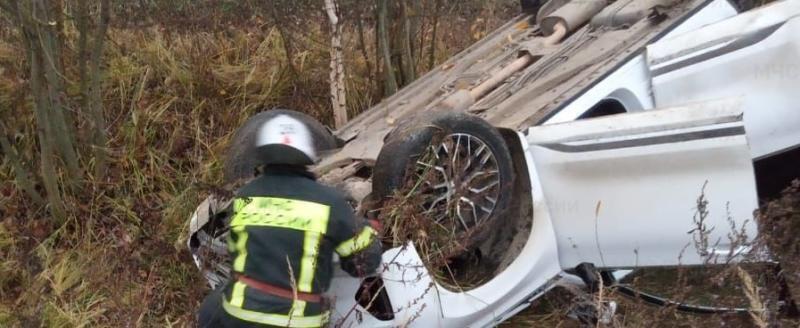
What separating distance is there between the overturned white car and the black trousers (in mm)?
430

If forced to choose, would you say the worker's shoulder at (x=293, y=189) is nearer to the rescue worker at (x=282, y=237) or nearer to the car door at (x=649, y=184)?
the rescue worker at (x=282, y=237)

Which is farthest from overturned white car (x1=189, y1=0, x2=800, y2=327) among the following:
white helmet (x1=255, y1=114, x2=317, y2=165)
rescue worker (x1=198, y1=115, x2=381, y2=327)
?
white helmet (x1=255, y1=114, x2=317, y2=165)

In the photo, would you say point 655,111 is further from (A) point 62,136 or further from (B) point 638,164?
(A) point 62,136

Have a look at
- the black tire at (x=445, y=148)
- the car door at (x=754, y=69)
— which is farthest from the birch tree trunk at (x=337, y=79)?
the car door at (x=754, y=69)

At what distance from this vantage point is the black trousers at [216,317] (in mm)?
3105

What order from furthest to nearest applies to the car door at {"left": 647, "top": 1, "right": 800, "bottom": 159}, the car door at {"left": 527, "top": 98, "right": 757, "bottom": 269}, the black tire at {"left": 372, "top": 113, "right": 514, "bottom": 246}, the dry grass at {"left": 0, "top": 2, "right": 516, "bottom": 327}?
1. the dry grass at {"left": 0, "top": 2, "right": 516, "bottom": 327}
2. the car door at {"left": 647, "top": 1, "right": 800, "bottom": 159}
3. the black tire at {"left": 372, "top": 113, "right": 514, "bottom": 246}
4. the car door at {"left": 527, "top": 98, "right": 757, "bottom": 269}

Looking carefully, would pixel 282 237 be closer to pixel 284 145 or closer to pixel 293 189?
pixel 293 189

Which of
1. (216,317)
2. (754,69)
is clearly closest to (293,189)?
(216,317)

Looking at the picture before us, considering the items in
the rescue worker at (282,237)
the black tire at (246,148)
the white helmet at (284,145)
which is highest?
the black tire at (246,148)

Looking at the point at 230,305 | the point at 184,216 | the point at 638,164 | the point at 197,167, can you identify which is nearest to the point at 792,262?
the point at 638,164

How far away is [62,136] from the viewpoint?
18.3 ft

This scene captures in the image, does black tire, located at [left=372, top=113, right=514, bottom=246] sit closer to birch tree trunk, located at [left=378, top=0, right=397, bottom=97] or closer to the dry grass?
the dry grass

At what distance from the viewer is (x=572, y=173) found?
3.80 metres

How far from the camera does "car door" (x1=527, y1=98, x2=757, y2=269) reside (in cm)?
354
